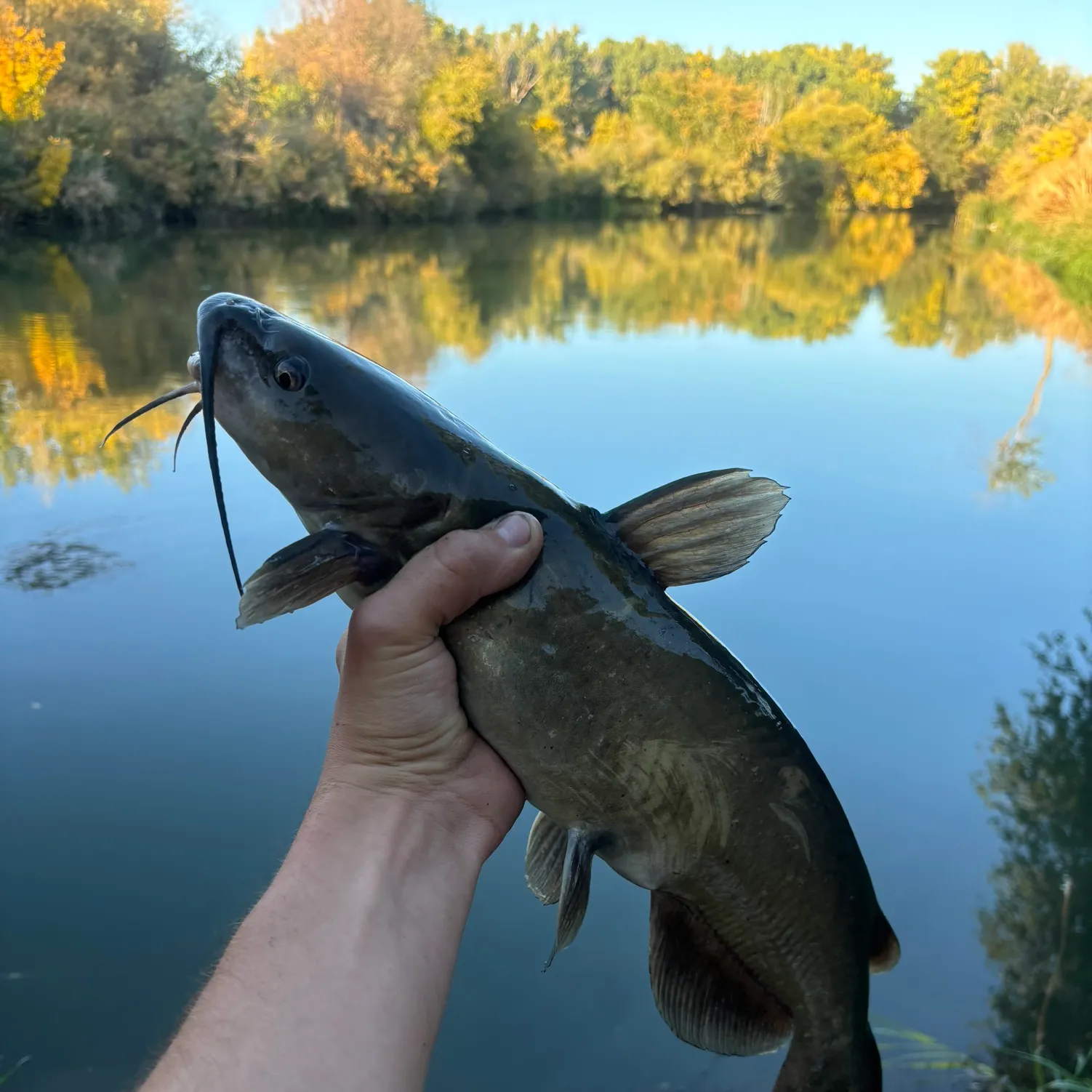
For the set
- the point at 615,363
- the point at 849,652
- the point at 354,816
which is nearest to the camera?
the point at 354,816

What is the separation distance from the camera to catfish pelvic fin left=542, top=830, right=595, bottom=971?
1.59 meters

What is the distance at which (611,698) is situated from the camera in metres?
1.58

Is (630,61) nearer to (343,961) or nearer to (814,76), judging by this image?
(814,76)

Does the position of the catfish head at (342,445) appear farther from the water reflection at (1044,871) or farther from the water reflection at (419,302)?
the water reflection at (419,302)

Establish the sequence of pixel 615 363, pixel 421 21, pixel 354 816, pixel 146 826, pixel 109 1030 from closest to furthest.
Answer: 1. pixel 354 816
2. pixel 109 1030
3. pixel 146 826
4. pixel 615 363
5. pixel 421 21

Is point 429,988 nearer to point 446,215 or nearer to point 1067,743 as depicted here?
point 1067,743

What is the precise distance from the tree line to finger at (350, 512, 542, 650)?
26212 mm

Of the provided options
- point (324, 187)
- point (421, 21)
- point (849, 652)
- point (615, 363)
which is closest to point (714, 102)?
point (421, 21)

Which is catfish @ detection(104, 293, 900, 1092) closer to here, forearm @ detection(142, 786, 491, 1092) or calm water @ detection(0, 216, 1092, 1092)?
forearm @ detection(142, 786, 491, 1092)

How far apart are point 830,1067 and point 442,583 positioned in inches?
43.9

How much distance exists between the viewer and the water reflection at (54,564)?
19.4ft

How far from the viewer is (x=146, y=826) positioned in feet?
13.3

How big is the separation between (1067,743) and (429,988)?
4.28 m

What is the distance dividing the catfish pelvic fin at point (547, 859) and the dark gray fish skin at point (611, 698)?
0.05 m
